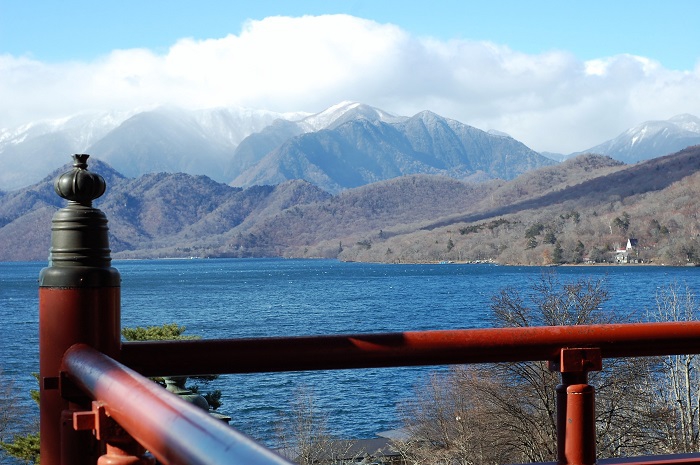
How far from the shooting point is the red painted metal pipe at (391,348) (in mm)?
2492

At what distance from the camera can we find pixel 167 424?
48.6 inches

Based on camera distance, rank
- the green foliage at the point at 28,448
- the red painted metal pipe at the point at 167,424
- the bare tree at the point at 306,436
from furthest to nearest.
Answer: the bare tree at the point at 306,436, the green foliage at the point at 28,448, the red painted metal pipe at the point at 167,424

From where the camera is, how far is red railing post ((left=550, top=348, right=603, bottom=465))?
2.55 metres

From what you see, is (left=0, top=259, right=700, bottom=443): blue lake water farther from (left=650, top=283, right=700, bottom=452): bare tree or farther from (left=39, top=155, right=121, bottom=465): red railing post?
(left=39, top=155, right=121, bottom=465): red railing post

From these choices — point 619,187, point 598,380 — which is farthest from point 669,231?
point 598,380

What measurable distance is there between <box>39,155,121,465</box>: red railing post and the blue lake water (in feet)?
79.7

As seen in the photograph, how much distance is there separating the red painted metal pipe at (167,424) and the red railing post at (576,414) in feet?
4.30

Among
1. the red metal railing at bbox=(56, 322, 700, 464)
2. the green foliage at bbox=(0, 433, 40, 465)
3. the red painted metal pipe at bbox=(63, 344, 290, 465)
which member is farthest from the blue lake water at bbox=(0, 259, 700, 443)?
the red painted metal pipe at bbox=(63, 344, 290, 465)

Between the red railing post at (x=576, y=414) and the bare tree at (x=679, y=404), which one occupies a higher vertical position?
the red railing post at (x=576, y=414)

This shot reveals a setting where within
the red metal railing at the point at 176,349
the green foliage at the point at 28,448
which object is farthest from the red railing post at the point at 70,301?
the green foliage at the point at 28,448

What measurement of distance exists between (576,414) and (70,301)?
1.41 metres

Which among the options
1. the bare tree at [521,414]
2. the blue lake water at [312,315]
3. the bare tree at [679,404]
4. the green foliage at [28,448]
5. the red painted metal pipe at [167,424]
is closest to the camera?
the red painted metal pipe at [167,424]

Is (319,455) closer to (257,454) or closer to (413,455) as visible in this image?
(413,455)

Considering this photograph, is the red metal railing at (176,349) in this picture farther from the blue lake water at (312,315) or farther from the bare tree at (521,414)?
the blue lake water at (312,315)
